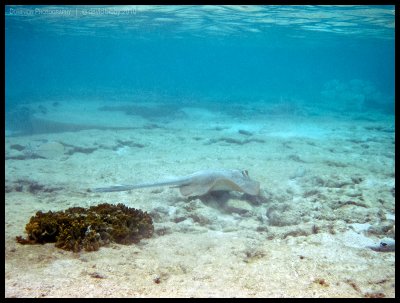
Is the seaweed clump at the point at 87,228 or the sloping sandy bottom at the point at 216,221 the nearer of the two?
the sloping sandy bottom at the point at 216,221

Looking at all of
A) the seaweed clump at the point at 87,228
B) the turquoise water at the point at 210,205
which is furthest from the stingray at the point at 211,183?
the seaweed clump at the point at 87,228

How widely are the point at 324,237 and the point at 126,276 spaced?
4.19m

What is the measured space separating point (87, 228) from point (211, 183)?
12.2 feet

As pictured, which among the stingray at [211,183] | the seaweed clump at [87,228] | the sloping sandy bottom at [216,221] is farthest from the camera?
the stingray at [211,183]

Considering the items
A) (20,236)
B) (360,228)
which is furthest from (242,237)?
(20,236)

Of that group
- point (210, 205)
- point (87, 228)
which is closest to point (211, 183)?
point (210, 205)

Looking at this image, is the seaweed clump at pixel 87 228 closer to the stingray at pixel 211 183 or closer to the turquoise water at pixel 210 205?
the turquoise water at pixel 210 205

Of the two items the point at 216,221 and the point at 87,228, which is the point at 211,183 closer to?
the point at 216,221

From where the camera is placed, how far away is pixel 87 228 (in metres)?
6.07

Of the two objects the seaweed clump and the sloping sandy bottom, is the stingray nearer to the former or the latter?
the sloping sandy bottom

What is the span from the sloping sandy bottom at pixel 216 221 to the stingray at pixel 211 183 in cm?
34

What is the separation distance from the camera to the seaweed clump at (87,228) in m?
5.87

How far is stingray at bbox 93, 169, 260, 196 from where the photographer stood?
8.66 meters

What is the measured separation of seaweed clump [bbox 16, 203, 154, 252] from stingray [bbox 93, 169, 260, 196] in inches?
69.4
